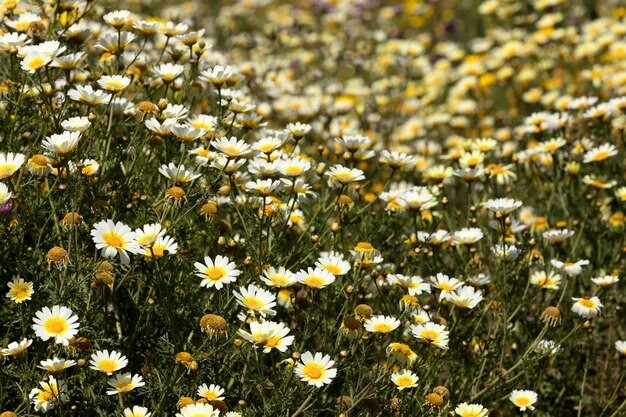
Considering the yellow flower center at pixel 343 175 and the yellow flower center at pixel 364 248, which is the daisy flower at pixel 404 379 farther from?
the yellow flower center at pixel 343 175

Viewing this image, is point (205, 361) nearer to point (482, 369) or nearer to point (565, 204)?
point (482, 369)

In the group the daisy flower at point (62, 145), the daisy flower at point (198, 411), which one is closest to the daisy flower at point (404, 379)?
the daisy flower at point (198, 411)

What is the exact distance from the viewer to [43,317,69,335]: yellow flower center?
2.22 meters

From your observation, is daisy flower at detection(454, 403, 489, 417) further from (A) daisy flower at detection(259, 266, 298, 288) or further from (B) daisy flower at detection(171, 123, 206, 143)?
(B) daisy flower at detection(171, 123, 206, 143)

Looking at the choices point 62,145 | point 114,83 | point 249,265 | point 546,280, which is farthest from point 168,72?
point 546,280

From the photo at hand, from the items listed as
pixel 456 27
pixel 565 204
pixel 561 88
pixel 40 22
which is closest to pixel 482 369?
pixel 565 204

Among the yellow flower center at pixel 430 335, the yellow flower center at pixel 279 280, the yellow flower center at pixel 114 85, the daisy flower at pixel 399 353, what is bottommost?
the daisy flower at pixel 399 353

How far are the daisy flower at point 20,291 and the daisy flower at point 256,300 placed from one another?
634mm

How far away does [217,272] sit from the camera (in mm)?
2467

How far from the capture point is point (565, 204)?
3926 mm

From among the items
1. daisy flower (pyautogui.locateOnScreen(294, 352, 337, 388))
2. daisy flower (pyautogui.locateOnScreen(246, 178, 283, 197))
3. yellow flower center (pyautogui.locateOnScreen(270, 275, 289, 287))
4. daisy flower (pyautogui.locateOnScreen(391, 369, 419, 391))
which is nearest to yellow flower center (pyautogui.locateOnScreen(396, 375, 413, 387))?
daisy flower (pyautogui.locateOnScreen(391, 369, 419, 391))

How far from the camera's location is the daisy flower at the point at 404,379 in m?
2.38

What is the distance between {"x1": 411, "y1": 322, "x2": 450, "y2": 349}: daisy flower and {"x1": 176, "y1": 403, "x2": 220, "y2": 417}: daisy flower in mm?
724

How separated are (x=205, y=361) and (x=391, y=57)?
530 cm
